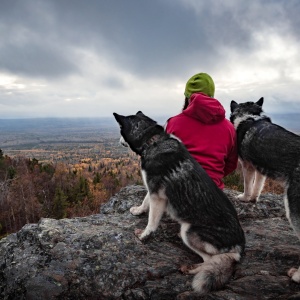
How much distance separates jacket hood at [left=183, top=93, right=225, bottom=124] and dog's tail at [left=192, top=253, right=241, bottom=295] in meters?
2.79

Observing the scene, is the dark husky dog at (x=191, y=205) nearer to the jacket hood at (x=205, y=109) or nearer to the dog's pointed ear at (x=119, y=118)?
the dog's pointed ear at (x=119, y=118)

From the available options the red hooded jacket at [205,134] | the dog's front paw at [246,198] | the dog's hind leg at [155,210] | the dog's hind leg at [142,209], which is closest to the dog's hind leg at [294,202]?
the red hooded jacket at [205,134]

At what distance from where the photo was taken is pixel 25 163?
69.1 m

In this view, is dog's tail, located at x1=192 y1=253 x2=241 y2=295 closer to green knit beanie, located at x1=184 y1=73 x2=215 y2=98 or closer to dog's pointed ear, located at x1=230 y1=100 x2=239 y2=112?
green knit beanie, located at x1=184 y1=73 x2=215 y2=98

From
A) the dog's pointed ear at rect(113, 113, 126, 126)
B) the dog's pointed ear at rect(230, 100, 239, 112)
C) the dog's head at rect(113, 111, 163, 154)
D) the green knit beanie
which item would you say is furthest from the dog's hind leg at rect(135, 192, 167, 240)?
the dog's pointed ear at rect(230, 100, 239, 112)

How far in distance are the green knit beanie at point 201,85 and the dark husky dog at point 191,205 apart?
1393 mm

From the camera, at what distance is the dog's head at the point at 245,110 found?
6671 millimetres

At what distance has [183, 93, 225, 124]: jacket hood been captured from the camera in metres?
5.96

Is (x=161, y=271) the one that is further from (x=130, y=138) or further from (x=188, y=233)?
(x=130, y=138)

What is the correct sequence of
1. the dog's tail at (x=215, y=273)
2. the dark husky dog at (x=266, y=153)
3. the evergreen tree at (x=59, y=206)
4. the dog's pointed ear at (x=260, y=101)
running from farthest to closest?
1. the evergreen tree at (x=59, y=206)
2. the dog's pointed ear at (x=260, y=101)
3. the dark husky dog at (x=266, y=153)
4. the dog's tail at (x=215, y=273)

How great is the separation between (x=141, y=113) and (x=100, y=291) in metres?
3.59

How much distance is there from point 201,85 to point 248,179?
2563 millimetres

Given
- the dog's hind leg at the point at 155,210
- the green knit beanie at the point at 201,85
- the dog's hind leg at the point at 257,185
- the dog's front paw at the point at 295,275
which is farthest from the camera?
the dog's hind leg at the point at 257,185

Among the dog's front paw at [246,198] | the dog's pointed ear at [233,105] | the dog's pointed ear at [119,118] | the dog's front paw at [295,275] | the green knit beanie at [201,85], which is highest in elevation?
the green knit beanie at [201,85]
